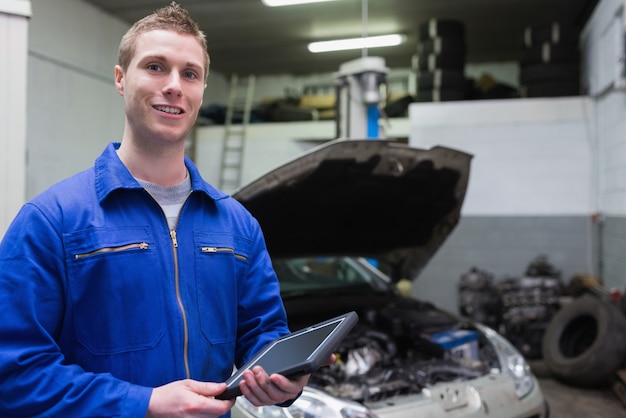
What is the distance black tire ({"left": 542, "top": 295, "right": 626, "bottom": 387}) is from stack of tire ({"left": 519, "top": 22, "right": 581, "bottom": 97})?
8.84ft

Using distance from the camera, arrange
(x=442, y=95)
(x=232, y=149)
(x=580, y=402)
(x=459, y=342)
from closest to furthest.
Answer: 1. (x=459, y=342)
2. (x=580, y=402)
3. (x=442, y=95)
4. (x=232, y=149)

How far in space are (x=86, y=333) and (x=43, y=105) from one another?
21.1ft

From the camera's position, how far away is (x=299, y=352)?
1236 mm

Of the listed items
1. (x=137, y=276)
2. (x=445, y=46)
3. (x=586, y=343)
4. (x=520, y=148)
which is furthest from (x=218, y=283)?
(x=445, y=46)

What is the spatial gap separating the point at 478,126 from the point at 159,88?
5.83m

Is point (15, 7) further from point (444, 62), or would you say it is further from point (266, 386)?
point (444, 62)

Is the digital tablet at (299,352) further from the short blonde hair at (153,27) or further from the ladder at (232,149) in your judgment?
the ladder at (232,149)

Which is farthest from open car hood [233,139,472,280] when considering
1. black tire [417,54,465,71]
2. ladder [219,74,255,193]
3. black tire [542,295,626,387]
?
ladder [219,74,255,193]

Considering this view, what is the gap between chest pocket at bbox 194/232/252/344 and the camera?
4.50ft

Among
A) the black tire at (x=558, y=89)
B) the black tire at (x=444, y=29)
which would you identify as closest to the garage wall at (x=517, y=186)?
the black tire at (x=558, y=89)

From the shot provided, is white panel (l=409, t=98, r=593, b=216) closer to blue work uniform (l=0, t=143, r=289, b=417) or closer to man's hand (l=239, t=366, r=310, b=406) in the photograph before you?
blue work uniform (l=0, t=143, r=289, b=417)

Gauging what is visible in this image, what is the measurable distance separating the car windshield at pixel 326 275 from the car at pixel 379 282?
0.03 feet

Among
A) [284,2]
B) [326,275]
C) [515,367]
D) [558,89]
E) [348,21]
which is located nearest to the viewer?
[515,367]

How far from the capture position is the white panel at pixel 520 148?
637 centimetres
